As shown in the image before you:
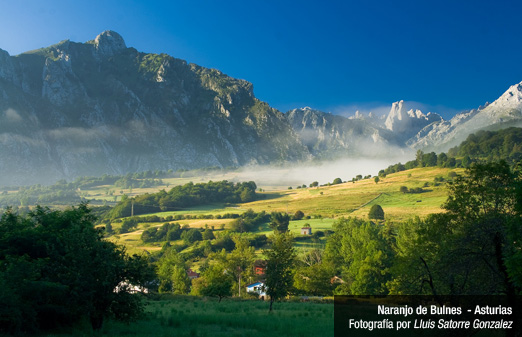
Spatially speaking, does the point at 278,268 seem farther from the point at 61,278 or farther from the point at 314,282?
the point at 314,282

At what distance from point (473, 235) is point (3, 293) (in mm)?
19656

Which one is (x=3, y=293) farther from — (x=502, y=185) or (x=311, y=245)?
(x=311, y=245)

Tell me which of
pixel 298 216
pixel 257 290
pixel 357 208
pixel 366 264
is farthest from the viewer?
pixel 298 216

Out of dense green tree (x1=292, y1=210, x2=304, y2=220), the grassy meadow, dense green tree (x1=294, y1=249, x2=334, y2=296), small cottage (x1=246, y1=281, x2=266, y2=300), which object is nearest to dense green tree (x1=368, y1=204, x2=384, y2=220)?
the grassy meadow

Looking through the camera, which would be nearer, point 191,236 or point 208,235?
point 208,235

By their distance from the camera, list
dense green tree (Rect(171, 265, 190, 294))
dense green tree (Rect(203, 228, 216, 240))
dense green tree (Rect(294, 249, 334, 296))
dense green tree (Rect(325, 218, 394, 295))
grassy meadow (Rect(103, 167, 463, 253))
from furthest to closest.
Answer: grassy meadow (Rect(103, 167, 463, 253))
dense green tree (Rect(203, 228, 216, 240))
dense green tree (Rect(171, 265, 190, 294))
dense green tree (Rect(294, 249, 334, 296))
dense green tree (Rect(325, 218, 394, 295))

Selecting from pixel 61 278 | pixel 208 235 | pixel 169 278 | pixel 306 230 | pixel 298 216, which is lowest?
pixel 169 278

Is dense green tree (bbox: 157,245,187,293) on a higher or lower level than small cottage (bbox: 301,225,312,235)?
lower

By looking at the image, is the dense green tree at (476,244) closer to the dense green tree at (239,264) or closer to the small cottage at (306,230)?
the dense green tree at (239,264)

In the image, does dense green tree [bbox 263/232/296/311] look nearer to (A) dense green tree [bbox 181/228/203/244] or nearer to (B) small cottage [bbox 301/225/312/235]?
(B) small cottage [bbox 301/225/312/235]

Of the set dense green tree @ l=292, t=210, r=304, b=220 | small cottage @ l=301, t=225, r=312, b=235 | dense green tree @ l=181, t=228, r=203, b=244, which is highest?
dense green tree @ l=292, t=210, r=304, b=220

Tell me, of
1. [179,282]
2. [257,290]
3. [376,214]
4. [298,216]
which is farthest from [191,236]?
[376,214]

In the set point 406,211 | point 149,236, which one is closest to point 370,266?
point 406,211

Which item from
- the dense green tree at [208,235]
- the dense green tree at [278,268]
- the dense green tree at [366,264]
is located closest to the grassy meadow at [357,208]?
the dense green tree at [208,235]
